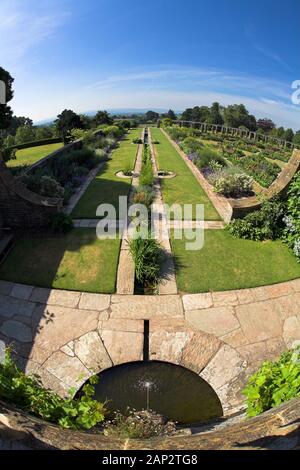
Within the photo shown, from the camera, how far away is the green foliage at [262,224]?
9.30 m

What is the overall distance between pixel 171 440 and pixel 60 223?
7675mm

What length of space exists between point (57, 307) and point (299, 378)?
190 inches

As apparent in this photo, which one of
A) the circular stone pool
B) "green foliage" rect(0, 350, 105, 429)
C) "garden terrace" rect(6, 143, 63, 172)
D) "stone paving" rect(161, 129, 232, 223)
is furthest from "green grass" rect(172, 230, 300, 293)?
"garden terrace" rect(6, 143, 63, 172)

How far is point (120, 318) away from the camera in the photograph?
5957 millimetres

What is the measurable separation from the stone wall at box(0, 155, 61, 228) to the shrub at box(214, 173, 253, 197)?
7.12m

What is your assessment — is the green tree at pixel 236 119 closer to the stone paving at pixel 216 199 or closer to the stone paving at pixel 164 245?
the stone paving at pixel 216 199

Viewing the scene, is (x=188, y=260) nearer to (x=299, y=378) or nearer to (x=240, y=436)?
(x=299, y=378)

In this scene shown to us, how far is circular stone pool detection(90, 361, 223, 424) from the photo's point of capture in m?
4.48

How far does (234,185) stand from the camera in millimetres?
12164

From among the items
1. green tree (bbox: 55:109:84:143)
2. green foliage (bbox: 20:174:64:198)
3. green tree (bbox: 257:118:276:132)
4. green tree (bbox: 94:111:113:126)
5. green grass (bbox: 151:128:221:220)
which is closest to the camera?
green foliage (bbox: 20:174:64:198)

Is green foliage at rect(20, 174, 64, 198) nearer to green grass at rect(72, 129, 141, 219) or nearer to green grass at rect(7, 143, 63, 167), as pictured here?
green grass at rect(72, 129, 141, 219)

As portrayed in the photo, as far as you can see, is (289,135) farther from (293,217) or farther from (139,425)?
(139,425)

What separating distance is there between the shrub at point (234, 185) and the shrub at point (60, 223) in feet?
22.6

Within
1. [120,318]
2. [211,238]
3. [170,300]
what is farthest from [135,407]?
[211,238]
